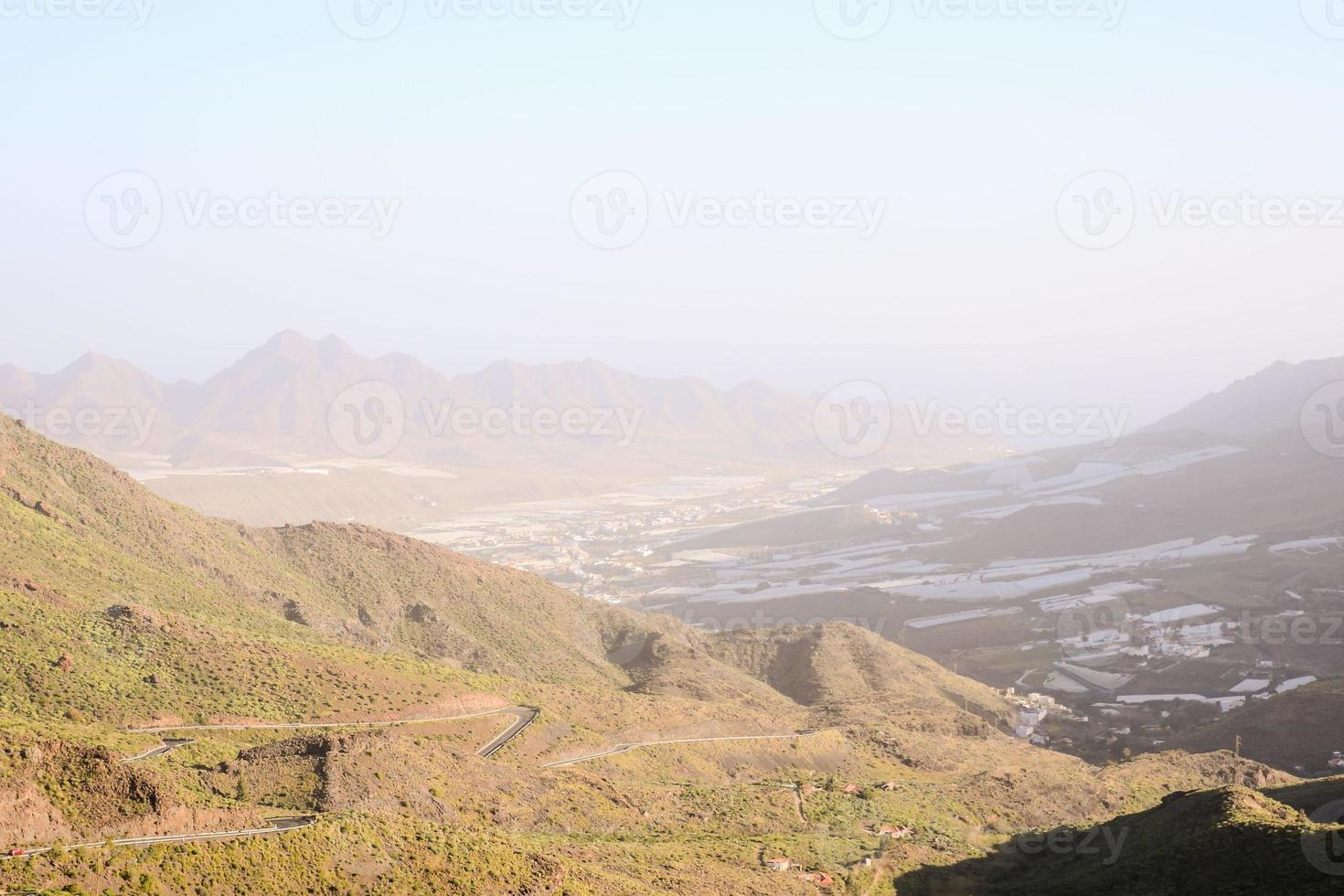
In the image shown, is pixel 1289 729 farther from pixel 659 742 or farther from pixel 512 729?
pixel 512 729

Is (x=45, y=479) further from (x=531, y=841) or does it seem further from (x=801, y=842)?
(x=801, y=842)

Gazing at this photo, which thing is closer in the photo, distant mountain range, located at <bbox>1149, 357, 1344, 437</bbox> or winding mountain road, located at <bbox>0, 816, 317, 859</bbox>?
winding mountain road, located at <bbox>0, 816, 317, 859</bbox>

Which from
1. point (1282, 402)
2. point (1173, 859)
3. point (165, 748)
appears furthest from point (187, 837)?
point (1282, 402)

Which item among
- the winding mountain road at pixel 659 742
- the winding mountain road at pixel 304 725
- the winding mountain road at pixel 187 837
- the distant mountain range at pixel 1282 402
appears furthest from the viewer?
the distant mountain range at pixel 1282 402

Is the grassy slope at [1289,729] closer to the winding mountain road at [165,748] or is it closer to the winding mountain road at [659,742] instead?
the winding mountain road at [659,742]

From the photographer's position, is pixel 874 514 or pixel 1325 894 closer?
pixel 1325 894

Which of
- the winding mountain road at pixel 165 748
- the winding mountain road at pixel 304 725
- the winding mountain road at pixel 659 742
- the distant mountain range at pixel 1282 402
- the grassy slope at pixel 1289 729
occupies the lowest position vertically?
the grassy slope at pixel 1289 729

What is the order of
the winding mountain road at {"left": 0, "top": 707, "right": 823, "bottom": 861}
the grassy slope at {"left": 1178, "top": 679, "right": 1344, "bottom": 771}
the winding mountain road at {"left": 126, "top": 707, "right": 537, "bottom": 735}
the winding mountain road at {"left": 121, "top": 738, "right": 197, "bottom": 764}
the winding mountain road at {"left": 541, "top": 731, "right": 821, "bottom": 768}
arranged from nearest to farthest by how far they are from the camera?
the winding mountain road at {"left": 0, "top": 707, "right": 823, "bottom": 861} < the winding mountain road at {"left": 121, "top": 738, "right": 197, "bottom": 764} < the winding mountain road at {"left": 126, "top": 707, "right": 537, "bottom": 735} < the winding mountain road at {"left": 541, "top": 731, "right": 821, "bottom": 768} < the grassy slope at {"left": 1178, "top": 679, "right": 1344, "bottom": 771}

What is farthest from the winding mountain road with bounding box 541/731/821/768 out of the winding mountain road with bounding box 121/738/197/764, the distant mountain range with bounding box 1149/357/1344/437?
the distant mountain range with bounding box 1149/357/1344/437

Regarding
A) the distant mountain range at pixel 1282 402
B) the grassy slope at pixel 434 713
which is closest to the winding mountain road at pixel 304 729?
the grassy slope at pixel 434 713

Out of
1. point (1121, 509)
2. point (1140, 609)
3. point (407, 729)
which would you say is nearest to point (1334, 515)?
point (1121, 509)

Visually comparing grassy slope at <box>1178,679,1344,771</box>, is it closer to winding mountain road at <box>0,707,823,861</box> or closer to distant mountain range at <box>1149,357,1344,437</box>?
winding mountain road at <box>0,707,823,861</box>
